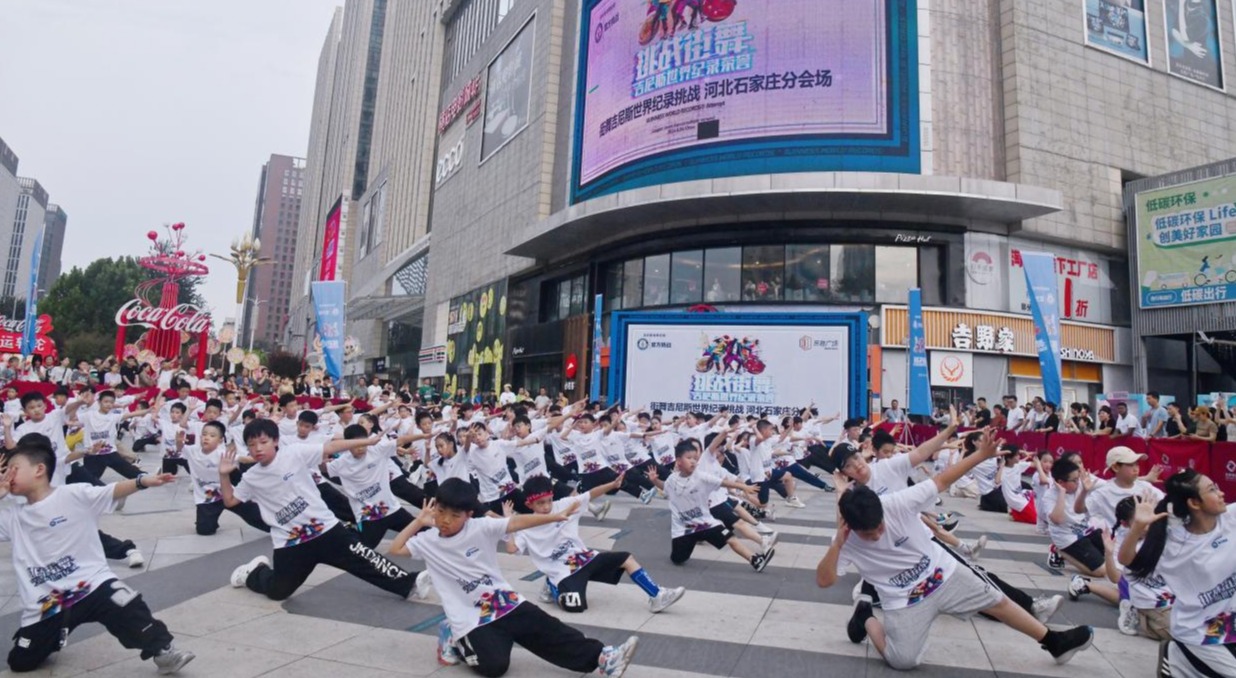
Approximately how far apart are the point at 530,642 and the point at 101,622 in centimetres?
261

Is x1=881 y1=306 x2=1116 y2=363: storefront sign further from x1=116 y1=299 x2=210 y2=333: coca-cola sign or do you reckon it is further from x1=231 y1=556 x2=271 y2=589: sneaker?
x1=116 y1=299 x2=210 y2=333: coca-cola sign

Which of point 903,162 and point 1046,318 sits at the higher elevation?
point 903,162

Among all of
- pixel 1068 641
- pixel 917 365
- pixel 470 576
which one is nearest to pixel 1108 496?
pixel 1068 641

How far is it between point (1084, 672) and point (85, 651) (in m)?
6.76

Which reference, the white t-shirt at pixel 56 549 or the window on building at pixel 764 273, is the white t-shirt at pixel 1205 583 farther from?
the window on building at pixel 764 273

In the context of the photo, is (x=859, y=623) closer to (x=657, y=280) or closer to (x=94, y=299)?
(x=657, y=280)

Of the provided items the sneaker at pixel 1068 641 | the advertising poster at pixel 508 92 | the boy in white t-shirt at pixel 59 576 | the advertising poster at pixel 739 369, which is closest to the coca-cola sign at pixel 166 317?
the advertising poster at pixel 508 92

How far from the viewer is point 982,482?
1363 cm

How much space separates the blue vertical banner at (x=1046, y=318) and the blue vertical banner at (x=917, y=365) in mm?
3200

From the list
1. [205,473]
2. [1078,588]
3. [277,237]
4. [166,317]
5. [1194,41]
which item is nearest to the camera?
[1078,588]

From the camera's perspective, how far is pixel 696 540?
780 cm

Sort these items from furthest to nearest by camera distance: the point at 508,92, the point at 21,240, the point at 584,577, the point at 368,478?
1. the point at 21,240
2. the point at 508,92
3. the point at 368,478
4. the point at 584,577

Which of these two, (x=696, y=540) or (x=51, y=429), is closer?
(x=696, y=540)

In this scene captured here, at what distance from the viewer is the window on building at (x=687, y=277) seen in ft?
88.8
